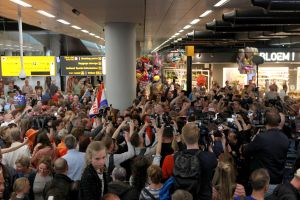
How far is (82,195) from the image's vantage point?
3.81 metres

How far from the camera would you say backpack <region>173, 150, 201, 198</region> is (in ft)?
14.1

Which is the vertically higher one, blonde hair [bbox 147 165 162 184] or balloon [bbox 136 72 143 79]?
balloon [bbox 136 72 143 79]

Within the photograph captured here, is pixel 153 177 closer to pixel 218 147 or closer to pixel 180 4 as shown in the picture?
pixel 218 147

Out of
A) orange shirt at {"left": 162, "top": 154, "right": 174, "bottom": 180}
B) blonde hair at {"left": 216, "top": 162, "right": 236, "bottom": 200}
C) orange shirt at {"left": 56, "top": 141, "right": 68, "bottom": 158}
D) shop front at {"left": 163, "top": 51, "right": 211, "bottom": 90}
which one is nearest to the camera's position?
blonde hair at {"left": 216, "top": 162, "right": 236, "bottom": 200}

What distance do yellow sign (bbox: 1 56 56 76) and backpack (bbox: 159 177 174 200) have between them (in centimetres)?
1339

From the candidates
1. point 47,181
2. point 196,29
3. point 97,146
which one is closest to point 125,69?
point 196,29

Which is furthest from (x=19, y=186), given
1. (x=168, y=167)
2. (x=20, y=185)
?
(x=168, y=167)

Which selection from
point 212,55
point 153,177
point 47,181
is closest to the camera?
point 153,177

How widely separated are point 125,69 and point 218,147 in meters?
6.49

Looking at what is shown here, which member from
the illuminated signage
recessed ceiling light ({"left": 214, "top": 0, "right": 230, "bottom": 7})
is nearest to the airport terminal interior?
recessed ceiling light ({"left": 214, "top": 0, "right": 230, "bottom": 7})

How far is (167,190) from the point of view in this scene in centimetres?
431

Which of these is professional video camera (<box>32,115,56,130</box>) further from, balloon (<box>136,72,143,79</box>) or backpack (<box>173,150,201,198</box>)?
balloon (<box>136,72,143,79</box>)

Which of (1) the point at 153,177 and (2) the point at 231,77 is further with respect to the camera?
(2) the point at 231,77

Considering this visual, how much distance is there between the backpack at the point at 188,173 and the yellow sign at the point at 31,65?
13432mm
